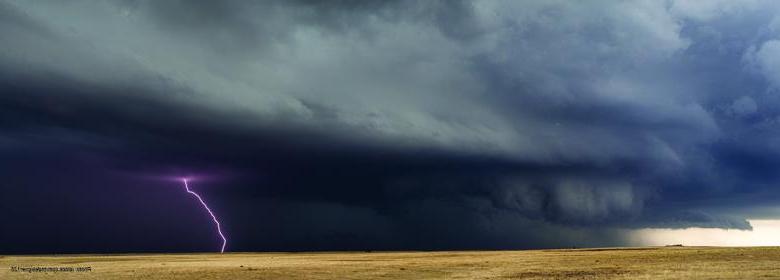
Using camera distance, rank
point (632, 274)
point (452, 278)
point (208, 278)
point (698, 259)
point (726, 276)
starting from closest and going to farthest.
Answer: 1. point (726, 276)
2. point (632, 274)
3. point (452, 278)
4. point (208, 278)
5. point (698, 259)

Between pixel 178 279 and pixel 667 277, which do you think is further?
pixel 178 279

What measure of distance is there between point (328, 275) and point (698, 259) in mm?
43475

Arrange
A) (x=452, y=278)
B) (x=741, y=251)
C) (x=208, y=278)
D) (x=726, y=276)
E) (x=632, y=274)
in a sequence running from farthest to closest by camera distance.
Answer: (x=741, y=251) → (x=208, y=278) → (x=452, y=278) → (x=632, y=274) → (x=726, y=276)

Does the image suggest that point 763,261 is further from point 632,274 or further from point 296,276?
point 296,276

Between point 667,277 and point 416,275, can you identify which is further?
point 416,275

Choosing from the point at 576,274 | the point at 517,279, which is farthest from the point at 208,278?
the point at 576,274

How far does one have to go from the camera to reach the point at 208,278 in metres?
63.0

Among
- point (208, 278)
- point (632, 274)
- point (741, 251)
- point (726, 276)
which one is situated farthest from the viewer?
point (741, 251)

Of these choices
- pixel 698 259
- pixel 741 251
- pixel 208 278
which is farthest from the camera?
pixel 741 251

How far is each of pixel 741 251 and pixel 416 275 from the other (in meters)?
42.7

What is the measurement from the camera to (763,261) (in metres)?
60.9

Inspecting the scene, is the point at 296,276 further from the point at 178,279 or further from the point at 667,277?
the point at 667,277

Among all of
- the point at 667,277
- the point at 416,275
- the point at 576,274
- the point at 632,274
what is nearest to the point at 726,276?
the point at 667,277

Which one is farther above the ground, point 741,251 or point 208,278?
point 741,251
